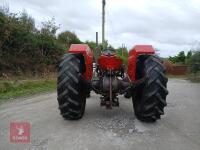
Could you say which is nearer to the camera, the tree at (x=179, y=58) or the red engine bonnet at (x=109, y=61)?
the red engine bonnet at (x=109, y=61)

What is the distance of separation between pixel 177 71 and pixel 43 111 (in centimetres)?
4087

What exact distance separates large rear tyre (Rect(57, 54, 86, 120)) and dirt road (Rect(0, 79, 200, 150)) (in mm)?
229

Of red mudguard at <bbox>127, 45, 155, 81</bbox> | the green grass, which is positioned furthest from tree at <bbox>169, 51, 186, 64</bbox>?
red mudguard at <bbox>127, 45, 155, 81</bbox>

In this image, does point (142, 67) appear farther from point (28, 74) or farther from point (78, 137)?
point (28, 74)

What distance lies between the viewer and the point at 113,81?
8000 mm

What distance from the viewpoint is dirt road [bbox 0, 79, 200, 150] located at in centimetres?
588

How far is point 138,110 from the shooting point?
761 centimetres

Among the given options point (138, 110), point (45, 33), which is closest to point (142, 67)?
point (138, 110)

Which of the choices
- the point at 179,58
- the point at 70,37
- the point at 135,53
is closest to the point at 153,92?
the point at 135,53

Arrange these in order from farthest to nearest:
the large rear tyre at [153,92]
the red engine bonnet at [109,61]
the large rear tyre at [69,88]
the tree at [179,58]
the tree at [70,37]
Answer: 1. the tree at [179,58]
2. the tree at [70,37]
3. the red engine bonnet at [109,61]
4. the large rear tyre at [69,88]
5. the large rear tyre at [153,92]

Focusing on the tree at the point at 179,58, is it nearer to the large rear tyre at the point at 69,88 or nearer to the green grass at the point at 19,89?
the green grass at the point at 19,89

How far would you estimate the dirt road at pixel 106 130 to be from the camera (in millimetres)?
5875

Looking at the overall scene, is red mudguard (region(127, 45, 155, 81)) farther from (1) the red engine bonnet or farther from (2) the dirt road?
(2) the dirt road

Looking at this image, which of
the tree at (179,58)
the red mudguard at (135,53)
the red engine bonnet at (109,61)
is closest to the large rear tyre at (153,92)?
the red mudguard at (135,53)
